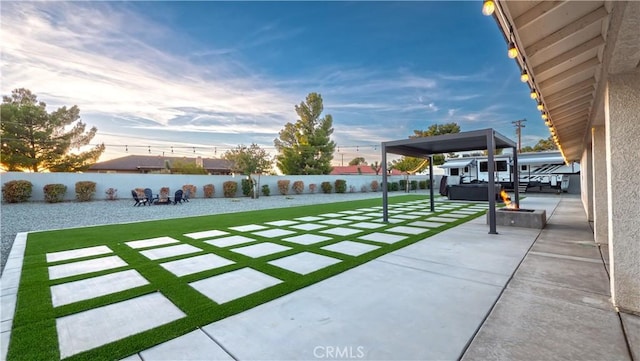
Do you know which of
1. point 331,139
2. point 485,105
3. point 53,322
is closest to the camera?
point 53,322

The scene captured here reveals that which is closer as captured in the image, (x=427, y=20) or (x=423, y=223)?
(x=423, y=223)

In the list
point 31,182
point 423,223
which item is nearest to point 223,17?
point 423,223

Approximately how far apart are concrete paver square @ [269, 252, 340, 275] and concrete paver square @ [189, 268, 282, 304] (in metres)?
0.41

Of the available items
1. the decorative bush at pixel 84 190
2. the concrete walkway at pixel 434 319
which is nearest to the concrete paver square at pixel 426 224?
the concrete walkway at pixel 434 319

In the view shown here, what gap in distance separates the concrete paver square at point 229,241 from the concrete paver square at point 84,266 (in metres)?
1.48

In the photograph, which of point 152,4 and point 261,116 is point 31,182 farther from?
point 261,116

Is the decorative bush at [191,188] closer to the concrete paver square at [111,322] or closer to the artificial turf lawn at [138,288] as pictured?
the artificial turf lawn at [138,288]

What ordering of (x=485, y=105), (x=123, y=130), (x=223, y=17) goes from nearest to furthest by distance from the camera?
(x=223, y=17) < (x=123, y=130) < (x=485, y=105)

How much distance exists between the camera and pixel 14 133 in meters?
16.1

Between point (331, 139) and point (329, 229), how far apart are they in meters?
20.5

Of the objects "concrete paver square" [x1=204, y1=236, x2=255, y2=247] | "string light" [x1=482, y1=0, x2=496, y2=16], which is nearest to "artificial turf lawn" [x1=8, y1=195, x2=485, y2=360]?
"concrete paver square" [x1=204, y1=236, x2=255, y2=247]

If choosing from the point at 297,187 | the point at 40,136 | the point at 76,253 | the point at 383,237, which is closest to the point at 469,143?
the point at 383,237

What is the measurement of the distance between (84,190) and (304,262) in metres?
14.2

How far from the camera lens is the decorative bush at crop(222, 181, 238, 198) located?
57.1ft
